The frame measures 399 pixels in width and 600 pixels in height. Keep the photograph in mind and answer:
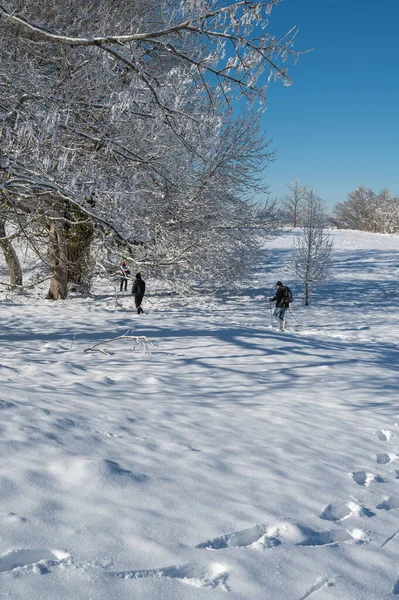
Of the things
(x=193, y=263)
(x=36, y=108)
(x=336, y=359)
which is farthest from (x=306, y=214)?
(x=36, y=108)

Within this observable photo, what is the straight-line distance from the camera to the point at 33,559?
6.16 ft

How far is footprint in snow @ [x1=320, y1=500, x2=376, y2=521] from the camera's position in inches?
104

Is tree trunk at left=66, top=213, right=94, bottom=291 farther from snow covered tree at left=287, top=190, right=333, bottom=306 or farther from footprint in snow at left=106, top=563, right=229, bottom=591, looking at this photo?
footprint in snow at left=106, top=563, right=229, bottom=591

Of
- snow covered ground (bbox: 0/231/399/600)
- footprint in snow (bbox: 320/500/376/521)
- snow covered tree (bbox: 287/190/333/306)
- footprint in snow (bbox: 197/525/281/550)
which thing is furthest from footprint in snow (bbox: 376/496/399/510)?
snow covered tree (bbox: 287/190/333/306)

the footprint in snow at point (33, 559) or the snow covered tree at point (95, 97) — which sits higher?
the snow covered tree at point (95, 97)

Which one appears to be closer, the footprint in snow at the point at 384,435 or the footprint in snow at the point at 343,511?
the footprint in snow at the point at 343,511

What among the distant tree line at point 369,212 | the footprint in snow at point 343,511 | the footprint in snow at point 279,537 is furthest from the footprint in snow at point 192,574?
the distant tree line at point 369,212

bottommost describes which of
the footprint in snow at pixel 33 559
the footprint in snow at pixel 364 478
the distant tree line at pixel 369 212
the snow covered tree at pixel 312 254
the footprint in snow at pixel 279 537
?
the footprint in snow at pixel 364 478

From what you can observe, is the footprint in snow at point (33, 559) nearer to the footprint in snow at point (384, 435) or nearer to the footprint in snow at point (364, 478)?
the footprint in snow at point (364, 478)

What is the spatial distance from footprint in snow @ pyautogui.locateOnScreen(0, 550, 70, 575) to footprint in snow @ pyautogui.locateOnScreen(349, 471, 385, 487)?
2.15m

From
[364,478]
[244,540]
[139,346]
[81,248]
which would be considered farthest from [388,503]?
[81,248]

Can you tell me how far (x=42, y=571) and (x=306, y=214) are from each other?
20.5 meters

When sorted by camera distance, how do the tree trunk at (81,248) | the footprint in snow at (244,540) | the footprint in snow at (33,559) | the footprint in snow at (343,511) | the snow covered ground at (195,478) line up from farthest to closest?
1. the tree trunk at (81,248)
2. the footprint in snow at (343,511)
3. the footprint in snow at (244,540)
4. the snow covered ground at (195,478)
5. the footprint in snow at (33,559)

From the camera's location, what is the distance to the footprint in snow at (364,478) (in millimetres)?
3249
